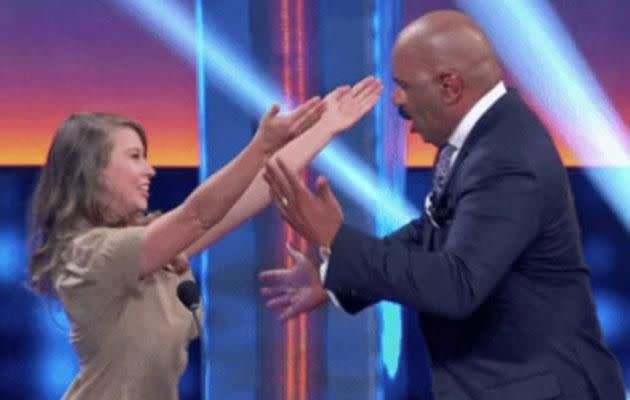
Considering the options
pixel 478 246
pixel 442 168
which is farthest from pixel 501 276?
pixel 442 168

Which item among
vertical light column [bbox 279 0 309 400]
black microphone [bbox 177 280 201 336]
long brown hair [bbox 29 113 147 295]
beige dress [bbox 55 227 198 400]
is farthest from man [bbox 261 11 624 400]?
vertical light column [bbox 279 0 309 400]

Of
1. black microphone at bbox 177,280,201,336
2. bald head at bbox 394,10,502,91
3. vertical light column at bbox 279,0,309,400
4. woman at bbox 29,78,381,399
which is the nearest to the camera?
bald head at bbox 394,10,502,91

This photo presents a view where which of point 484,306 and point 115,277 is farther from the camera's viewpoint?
point 115,277

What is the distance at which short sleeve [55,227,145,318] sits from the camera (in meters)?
2.38

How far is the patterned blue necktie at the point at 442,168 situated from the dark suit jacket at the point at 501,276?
24mm

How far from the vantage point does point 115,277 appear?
2381mm

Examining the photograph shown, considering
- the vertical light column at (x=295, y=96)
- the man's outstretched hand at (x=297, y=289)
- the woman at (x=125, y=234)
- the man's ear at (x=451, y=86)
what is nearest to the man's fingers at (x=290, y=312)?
the man's outstretched hand at (x=297, y=289)

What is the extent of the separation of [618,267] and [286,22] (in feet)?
3.27

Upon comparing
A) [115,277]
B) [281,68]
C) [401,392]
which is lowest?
[401,392]

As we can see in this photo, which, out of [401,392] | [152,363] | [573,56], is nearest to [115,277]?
[152,363]

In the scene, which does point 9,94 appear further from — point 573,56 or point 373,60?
point 573,56

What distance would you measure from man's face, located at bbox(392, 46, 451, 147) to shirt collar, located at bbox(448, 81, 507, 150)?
3cm

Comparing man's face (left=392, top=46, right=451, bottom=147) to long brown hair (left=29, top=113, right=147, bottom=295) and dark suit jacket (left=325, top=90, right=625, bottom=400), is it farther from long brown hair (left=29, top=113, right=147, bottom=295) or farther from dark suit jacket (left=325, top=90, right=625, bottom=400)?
long brown hair (left=29, top=113, right=147, bottom=295)

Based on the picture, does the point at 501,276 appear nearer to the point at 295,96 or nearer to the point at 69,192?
the point at 69,192
